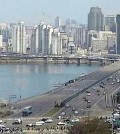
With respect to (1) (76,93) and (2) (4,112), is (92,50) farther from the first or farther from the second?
(2) (4,112)

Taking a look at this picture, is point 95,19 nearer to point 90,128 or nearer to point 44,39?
point 44,39

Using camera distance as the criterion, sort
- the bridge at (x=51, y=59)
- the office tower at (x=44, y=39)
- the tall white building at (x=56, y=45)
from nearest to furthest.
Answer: the bridge at (x=51, y=59)
the tall white building at (x=56, y=45)
the office tower at (x=44, y=39)

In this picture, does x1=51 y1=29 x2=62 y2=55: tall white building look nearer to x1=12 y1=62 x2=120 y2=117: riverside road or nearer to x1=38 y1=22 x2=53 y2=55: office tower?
x1=38 y1=22 x2=53 y2=55: office tower

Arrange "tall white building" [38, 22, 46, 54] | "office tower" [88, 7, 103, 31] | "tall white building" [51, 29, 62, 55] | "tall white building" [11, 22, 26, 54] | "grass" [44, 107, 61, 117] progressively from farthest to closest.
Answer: "office tower" [88, 7, 103, 31] < "tall white building" [11, 22, 26, 54] < "tall white building" [38, 22, 46, 54] < "tall white building" [51, 29, 62, 55] < "grass" [44, 107, 61, 117]

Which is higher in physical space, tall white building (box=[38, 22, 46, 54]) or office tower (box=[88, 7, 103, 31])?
office tower (box=[88, 7, 103, 31])

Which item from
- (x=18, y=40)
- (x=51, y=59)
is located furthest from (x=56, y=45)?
(x=51, y=59)

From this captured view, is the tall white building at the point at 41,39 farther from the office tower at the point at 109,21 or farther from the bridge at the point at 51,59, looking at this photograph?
the office tower at the point at 109,21

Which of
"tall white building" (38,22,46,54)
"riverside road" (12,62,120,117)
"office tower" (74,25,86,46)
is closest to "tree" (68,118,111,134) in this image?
"riverside road" (12,62,120,117)

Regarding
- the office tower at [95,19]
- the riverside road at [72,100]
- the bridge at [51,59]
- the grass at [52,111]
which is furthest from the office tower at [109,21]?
the grass at [52,111]
